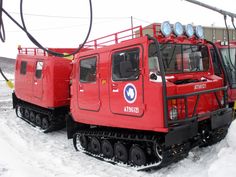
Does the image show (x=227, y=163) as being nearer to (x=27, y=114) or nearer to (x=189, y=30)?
(x=189, y=30)

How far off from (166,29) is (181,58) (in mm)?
792

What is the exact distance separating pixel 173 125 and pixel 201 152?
1611mm

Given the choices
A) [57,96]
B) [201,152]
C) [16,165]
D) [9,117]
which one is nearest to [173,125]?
[201,152]

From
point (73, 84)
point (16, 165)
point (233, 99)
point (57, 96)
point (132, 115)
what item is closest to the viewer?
point (132, 115)

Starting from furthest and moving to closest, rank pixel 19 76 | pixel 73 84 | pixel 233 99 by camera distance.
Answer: pixel 19 76 → pixel 233 99 → pixel 73 84

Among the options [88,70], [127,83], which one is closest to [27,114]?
[88,70]

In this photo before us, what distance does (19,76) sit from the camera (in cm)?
1191

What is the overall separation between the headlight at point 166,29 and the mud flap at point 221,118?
1790mm

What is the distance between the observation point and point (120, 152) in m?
6.67

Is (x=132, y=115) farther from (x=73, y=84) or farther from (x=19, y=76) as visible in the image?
(x=19, y=76)

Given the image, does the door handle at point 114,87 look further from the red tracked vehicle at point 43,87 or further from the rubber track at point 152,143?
the red tracked vehicle at point 43,87

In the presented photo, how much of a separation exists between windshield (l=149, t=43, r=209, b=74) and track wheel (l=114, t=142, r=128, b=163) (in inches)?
70.3

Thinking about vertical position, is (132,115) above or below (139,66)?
below

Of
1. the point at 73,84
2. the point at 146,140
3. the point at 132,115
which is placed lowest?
the point at 146,140
